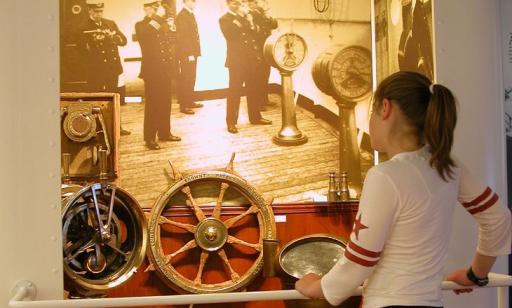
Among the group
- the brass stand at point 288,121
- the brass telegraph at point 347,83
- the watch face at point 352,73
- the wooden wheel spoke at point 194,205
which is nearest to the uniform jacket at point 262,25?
the brass stand at point 288,121

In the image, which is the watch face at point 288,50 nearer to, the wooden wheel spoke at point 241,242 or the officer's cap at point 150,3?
the officer's cap at point 150,3

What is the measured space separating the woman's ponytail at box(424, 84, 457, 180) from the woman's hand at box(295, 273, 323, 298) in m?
0.42

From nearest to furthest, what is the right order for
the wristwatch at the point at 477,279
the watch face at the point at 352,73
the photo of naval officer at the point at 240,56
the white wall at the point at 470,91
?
1. the wristwatch at the point at 477,279
2. the white wall at the point at 470,91
3. the photo of naval officer at the point at 240,56
4. the watch face at the point at 352,73

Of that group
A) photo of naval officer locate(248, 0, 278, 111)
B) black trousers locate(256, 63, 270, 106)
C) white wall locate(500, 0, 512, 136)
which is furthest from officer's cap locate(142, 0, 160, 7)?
white wall locate(500, 0, 512, 136)

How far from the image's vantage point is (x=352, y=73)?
19.3 feet

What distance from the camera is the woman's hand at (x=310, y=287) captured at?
1.65 meters

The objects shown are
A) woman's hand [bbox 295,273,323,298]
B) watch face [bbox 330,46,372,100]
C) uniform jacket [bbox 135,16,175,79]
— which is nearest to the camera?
woman's hand [bbox 295,273,323,298]

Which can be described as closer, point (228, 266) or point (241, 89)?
point (228, 266)

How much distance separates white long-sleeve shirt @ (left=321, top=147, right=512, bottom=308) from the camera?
5.02ft

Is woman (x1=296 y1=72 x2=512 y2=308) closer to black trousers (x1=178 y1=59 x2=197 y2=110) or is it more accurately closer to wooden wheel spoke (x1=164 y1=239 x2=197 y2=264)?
wooden wheel spoke (x1=164 y1=239 x2=197 y2=264)

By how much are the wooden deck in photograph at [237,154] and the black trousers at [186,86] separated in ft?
0.29

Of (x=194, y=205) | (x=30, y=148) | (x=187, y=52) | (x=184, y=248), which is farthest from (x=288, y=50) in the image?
(x=30, y=148)

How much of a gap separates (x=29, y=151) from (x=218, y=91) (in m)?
3.83

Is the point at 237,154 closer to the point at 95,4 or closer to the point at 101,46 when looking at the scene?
the point at 101,46
